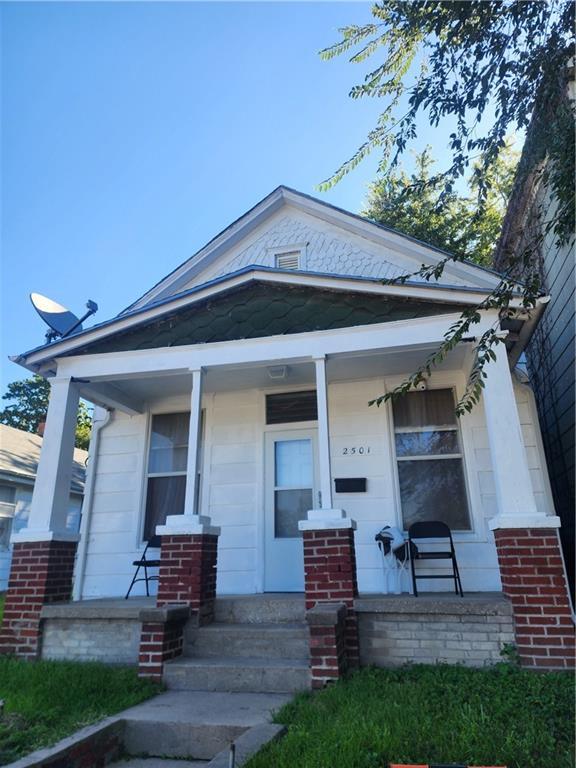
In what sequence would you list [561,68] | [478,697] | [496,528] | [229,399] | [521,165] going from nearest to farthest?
[478,697]
[561,68]
[521,165]
[496,528]
[229,399]

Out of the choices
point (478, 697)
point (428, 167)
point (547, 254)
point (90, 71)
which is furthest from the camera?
point (428, 167)

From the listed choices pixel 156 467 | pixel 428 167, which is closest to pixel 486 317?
pixel 156 467

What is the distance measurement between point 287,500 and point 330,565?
1.99 meters

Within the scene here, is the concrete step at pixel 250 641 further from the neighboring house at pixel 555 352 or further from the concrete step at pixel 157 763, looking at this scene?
the neighboring house at pixel 555 352

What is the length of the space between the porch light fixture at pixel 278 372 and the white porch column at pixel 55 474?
2448 mm

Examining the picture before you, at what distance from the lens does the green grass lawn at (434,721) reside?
2.60 m

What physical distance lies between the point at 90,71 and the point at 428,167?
38.1 ft

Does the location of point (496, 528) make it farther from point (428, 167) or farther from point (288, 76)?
point (428, 167)

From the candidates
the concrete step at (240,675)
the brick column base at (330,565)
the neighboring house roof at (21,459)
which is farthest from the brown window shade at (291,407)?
the neighboring house roof at (21,459)

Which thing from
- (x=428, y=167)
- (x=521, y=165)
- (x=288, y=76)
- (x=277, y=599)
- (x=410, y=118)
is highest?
(x=428, y=167)

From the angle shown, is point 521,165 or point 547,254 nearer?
point 521,165

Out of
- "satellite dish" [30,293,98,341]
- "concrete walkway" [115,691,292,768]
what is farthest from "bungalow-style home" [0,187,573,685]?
"satellite dish" [30,293,98,341]

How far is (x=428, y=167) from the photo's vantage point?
15.1 m

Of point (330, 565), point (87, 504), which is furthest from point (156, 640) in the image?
point (87, 504)
